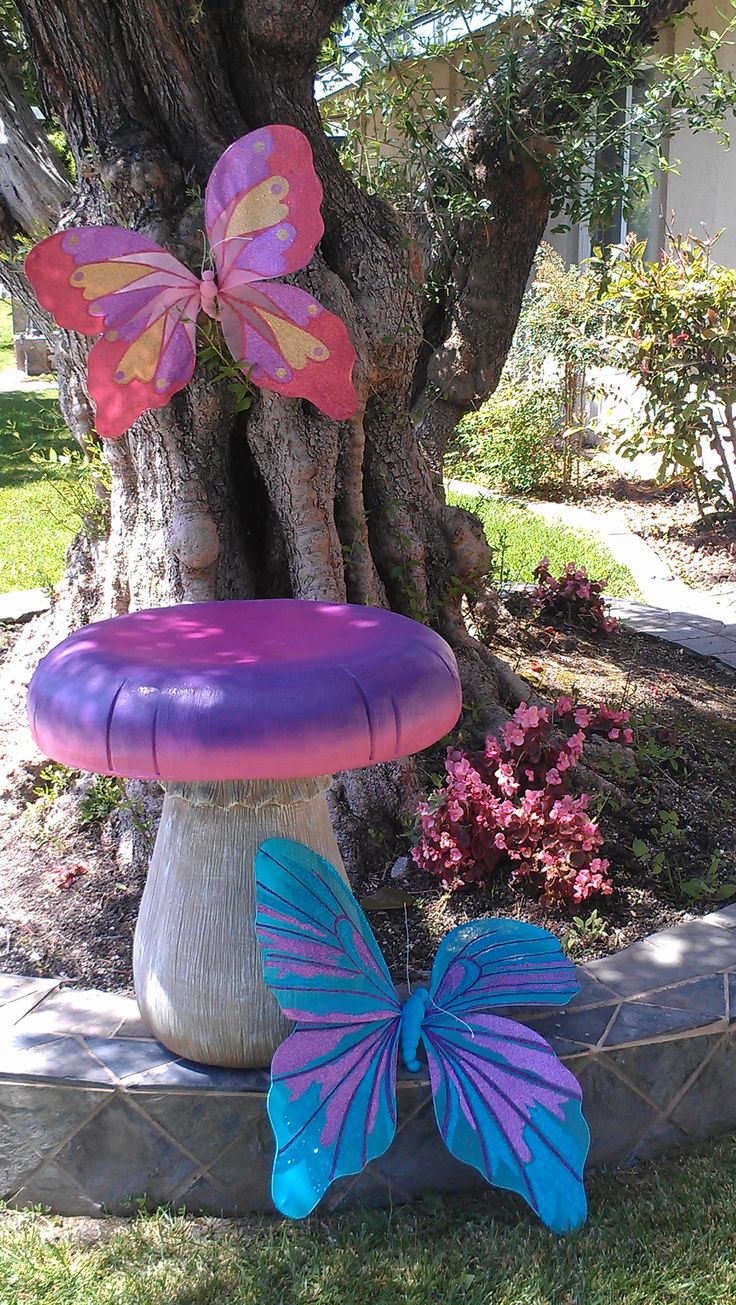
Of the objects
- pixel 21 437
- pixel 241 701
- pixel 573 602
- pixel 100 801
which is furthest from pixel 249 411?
pixel 21 437

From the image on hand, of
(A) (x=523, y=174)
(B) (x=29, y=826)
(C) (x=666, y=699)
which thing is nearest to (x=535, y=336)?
(A) (x=523, y=174)

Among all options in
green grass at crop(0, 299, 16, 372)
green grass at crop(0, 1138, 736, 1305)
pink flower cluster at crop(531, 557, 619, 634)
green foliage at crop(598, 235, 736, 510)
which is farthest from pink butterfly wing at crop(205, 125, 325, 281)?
green grass at crop(0, 299, 16, 372)

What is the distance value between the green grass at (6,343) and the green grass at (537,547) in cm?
1108

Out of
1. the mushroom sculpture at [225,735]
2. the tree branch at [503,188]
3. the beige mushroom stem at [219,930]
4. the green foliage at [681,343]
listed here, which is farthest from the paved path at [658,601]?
the beige mushroom stem at [219,930]

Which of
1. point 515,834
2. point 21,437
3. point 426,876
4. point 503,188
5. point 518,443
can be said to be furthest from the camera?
point 21,437

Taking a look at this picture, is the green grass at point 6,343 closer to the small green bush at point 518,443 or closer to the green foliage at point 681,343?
the small green bush at point 518,443

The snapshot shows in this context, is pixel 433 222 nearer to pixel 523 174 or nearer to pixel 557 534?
pixel 523 174

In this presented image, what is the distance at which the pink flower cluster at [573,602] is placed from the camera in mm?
5832

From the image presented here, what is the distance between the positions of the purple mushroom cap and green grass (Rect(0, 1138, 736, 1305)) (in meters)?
1.04

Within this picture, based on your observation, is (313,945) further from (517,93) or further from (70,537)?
(70,537)

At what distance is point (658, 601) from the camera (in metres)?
7.16

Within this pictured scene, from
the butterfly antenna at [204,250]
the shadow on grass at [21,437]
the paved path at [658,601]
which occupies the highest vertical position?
the butterfly antenna at [204,250]

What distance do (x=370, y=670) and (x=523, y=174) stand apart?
356cm

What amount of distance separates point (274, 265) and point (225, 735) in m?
1.42
